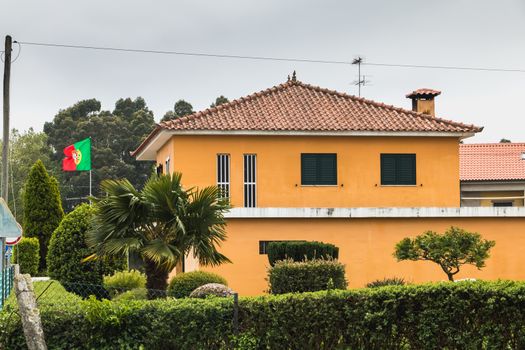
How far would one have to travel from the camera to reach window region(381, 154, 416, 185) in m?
36.9

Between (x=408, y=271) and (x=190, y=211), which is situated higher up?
(x=190, y=211)

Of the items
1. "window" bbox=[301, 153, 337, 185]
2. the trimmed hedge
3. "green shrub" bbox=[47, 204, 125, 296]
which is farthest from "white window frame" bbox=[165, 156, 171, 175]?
the trimmed hedge

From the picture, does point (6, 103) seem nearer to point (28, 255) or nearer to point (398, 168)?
point (28, 255)

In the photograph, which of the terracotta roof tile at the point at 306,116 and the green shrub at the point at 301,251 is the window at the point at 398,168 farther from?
the green shrub at the point at 301,251

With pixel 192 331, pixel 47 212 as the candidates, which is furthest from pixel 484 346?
pixel 47 212

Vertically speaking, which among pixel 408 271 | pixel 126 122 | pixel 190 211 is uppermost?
pixel 126 122

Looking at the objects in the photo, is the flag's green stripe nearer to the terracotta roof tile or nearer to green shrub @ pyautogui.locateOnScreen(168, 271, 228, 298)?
the terracotta roof tile

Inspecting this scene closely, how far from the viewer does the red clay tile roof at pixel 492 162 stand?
170 feet

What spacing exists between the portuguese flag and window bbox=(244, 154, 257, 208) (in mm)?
24348

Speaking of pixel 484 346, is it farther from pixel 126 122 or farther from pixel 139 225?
pixel 126 122

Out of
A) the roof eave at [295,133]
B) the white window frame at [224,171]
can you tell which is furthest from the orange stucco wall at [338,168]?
the roof eave at [295,133]

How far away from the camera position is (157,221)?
26484mm

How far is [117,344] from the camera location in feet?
52.5

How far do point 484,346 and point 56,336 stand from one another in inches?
278
